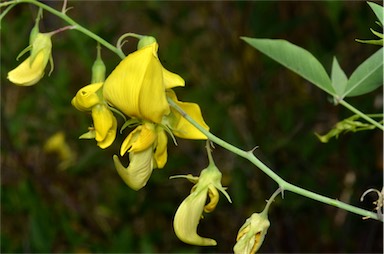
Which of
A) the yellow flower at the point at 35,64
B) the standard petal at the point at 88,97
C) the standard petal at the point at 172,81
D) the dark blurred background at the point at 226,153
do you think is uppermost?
the yellow flower at the point at 35,64

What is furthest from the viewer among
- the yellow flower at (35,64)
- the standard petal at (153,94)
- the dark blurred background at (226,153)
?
the dark blurred background at (226,153)

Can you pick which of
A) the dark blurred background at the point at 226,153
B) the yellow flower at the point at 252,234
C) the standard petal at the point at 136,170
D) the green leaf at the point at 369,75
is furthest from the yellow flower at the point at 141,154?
the dark blurred background at the point at 226,153

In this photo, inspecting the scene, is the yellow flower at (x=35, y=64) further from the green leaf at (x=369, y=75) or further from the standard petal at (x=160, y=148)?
the green leaf at (x=369, y=75)

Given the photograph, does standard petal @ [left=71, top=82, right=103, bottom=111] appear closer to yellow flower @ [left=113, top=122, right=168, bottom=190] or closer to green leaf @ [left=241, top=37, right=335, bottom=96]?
yellow flower @ [left=113, top=122, right=168, bottom=190]

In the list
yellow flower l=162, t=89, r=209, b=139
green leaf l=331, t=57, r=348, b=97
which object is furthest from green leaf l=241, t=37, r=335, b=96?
yellow flower l=162, t=89, r=209, b=139

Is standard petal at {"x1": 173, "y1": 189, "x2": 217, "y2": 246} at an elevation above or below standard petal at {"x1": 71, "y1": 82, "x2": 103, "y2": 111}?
below
